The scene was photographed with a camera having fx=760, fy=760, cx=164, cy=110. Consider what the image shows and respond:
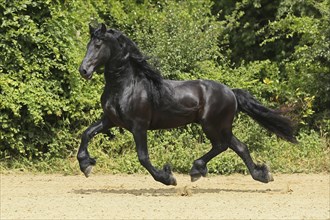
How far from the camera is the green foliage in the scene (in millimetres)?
12992

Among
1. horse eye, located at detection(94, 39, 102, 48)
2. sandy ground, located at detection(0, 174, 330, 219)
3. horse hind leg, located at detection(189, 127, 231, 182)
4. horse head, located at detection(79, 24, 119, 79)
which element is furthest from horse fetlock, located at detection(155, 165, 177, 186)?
horse eye, located at detection(94, 39, 102, 48)

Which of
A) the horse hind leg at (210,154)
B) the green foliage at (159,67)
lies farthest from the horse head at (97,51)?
the green foliage at (159,67)

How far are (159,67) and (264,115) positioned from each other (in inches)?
103

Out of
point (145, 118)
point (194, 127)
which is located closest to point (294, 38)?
point (194, 127)

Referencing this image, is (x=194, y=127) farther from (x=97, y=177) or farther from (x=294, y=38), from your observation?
(x=294, y=38)

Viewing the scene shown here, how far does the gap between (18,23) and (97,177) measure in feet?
9.84

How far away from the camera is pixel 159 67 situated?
12.6 metres

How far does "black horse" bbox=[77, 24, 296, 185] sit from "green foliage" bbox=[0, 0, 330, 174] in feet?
5.76

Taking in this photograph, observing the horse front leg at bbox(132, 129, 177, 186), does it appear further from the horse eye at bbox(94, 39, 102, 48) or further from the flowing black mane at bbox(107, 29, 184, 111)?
the horse eye at bbox(94, 39, 102, 48)

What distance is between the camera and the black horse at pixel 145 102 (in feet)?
31.0

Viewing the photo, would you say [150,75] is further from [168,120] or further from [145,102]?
[168,120]

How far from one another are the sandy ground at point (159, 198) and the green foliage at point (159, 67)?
2.32 feet

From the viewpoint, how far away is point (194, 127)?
14.1m

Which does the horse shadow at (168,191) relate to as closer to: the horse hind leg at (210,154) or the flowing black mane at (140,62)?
the horse hind leg at (210,154)
